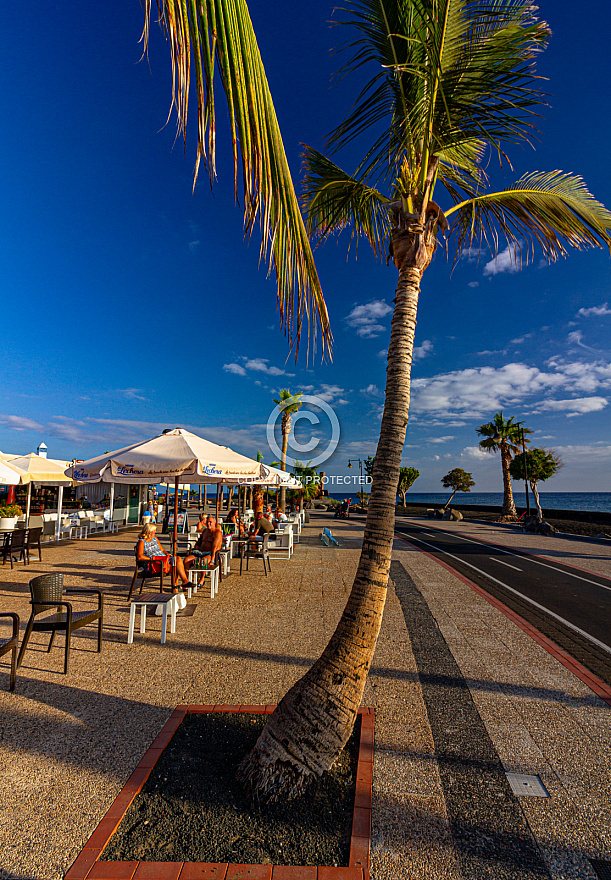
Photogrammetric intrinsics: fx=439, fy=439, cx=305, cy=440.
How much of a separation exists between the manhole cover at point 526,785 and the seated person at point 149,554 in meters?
5.71

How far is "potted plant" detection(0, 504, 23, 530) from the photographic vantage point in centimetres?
1250

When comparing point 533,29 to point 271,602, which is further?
point 271,602

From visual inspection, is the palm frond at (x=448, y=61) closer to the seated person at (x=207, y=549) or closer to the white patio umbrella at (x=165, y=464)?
the white patio umbrella at (x=165, y=464)

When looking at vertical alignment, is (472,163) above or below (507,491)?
above

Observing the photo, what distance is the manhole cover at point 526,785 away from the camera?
2.93 meters

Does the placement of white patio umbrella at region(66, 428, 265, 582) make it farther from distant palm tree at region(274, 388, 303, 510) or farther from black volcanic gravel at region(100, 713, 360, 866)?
distant palm tree at region(274, 388, 303, 510)

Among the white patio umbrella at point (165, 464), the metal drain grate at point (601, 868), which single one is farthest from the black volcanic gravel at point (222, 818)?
the white patio umbrella at point (165, 464)

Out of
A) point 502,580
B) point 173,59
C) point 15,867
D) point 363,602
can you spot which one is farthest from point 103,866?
point 502,580

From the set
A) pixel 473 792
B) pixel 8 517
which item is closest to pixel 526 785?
pixel 473 792

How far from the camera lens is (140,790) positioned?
2.75 meters

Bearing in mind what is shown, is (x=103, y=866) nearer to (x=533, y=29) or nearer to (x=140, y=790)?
(x=140, y=790)

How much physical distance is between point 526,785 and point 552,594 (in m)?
7.51

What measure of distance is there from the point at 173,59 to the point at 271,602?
7.81m

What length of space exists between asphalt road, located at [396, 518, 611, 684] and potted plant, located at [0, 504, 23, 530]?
505 inches
